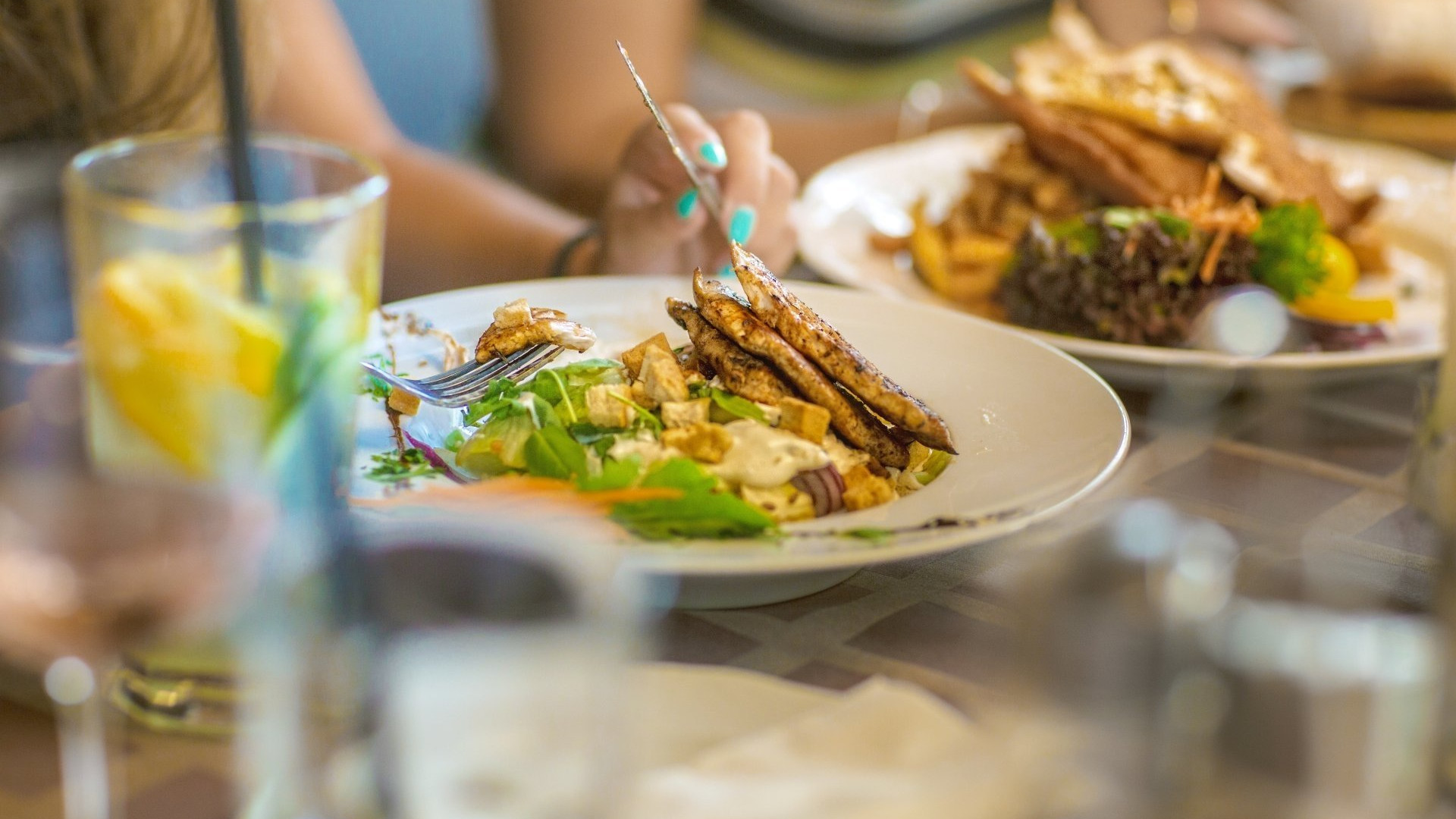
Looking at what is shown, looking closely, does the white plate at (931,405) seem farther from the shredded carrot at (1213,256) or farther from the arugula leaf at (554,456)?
the shredded carrot at (1213,256)

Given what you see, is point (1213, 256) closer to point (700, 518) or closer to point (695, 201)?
point (695, 201)

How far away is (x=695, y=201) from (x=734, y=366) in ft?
1.64

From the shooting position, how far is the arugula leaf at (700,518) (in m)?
0.84

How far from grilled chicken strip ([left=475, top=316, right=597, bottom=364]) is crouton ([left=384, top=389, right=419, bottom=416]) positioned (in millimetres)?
76

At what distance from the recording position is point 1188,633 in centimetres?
46

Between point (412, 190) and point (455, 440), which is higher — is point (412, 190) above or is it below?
below

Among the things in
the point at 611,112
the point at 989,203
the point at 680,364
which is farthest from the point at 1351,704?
the point at 611,112

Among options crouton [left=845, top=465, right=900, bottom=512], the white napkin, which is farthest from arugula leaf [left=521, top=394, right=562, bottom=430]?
the white napkin

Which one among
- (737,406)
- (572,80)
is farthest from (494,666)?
(572,80)

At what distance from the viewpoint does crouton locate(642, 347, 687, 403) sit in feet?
3.25

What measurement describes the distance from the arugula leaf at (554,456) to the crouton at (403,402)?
125 millimetres

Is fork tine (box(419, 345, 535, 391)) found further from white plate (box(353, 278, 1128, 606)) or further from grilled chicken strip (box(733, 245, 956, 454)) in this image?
grilled chicken strip (box(733, 245, 956, 454))

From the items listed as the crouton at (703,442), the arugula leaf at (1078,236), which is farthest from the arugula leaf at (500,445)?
the arugula leaf at (1078,236)

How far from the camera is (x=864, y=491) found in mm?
923
